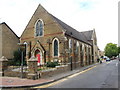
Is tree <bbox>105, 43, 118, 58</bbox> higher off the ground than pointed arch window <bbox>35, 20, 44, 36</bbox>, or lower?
lower

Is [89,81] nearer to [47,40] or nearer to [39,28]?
[47,40]

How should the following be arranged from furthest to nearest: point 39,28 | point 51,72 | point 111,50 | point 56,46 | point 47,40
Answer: point 111,50 → point 39,28 → point 47,40 → point 56,46 → point 51,72

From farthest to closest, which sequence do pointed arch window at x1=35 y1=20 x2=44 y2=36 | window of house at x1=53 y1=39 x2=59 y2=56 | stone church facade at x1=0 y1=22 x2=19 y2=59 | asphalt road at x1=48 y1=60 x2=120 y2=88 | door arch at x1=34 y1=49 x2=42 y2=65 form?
stone church facade at x1=0 y1=22 x2=19 y2=59
pointed arch window at x1=35 y1=20 x2=44 y2=36
door arch at x1=34 y1=49 x2=42 y2=65
window of house at x1=53 y1=39 x2=59 y2=56
asphalt road at x1=48 y1=60 x2=120 y2=88

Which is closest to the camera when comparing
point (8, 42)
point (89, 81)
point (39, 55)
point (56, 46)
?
point (89, 81)

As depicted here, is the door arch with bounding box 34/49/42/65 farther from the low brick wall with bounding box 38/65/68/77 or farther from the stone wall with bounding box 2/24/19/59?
the low brick wall with bounding box 38/65/68/77

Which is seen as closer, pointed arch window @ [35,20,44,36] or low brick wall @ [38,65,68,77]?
low brick wall @ [38,65,68,77]

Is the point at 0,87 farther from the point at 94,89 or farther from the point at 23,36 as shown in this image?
the point at 23,36

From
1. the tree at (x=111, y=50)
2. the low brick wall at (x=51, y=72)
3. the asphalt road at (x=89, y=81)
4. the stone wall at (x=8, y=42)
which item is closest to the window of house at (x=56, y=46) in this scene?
the low brick wall at (x=51, y=72)

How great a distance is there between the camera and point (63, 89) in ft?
26.4

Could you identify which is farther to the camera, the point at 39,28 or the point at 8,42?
the point at 8,42

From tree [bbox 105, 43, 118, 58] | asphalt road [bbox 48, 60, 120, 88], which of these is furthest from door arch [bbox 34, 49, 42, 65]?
tree [bbox 105, 43, 118, 58]

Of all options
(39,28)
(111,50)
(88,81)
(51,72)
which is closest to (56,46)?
(39,28)

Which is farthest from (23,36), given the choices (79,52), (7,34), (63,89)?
(63,89)

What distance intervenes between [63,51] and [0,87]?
40.5 feet
